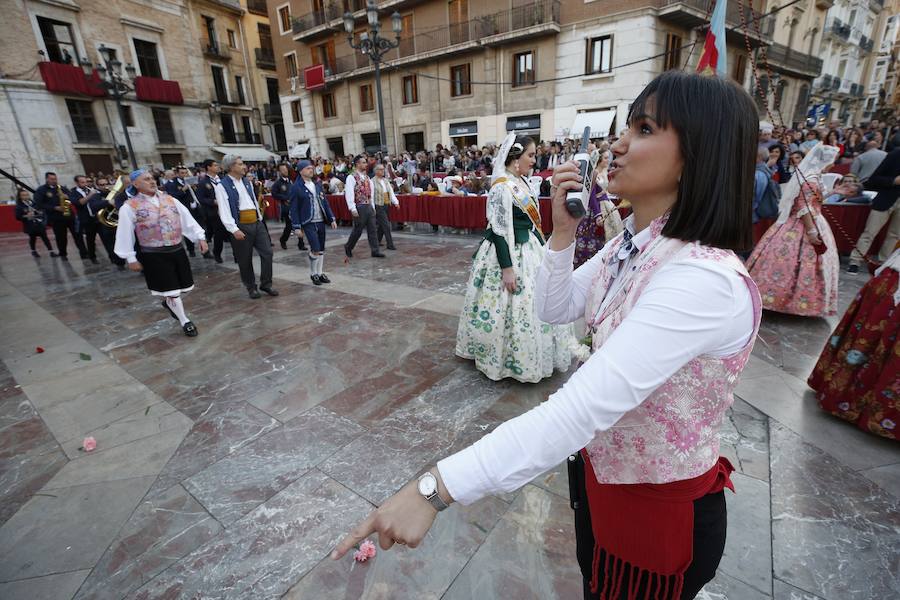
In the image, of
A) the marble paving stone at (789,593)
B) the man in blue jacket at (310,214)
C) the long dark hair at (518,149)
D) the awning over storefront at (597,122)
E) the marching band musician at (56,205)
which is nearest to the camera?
the marble paving stone at (789,593)

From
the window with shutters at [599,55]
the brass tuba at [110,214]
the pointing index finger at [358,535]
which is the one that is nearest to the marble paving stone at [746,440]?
the pointing index finger at [358,535]

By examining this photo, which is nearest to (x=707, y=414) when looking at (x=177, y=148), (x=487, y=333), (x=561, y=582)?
(x=561, y=582)

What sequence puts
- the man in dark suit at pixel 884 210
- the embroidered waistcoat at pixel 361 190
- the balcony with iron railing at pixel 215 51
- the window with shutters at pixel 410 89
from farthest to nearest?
the balcony with iron railing at pixel 215 51 < the window with shutters at pixel 410 89 < the embroidered waistcoat at pixel 361 190 < the man in dark suit at pixel 884 210

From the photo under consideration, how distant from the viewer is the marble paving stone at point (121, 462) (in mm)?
2564

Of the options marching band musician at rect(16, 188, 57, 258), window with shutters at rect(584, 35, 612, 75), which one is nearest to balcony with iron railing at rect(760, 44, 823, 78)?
window with shutters at rect(584, 35, 612, 75)

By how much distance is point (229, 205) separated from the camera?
5.59 metres

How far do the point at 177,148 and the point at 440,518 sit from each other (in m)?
32.0

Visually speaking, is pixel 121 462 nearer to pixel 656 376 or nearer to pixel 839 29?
pixel 656 376

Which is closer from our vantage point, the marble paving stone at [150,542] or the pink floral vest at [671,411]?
the pink floral vest at [671,411]

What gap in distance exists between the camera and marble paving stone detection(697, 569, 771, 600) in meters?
1.71

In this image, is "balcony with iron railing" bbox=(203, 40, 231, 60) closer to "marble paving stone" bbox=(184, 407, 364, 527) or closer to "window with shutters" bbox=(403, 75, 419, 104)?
"window with shutters" bbox=(403, 75, 419, 104)

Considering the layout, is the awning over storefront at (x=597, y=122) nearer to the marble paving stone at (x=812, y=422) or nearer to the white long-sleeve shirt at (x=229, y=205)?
the white long-sleeve shirt at (x=229, y=205)

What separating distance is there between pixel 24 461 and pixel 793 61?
34.8 meters

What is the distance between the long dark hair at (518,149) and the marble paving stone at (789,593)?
9.10 ft
